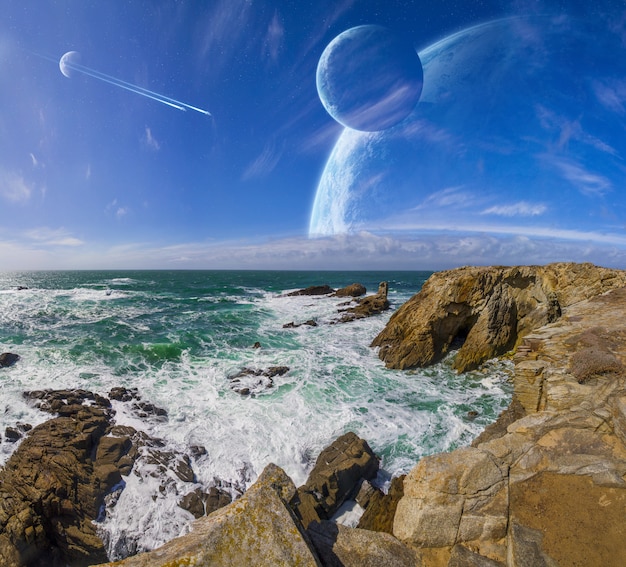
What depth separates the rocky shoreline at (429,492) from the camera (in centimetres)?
331

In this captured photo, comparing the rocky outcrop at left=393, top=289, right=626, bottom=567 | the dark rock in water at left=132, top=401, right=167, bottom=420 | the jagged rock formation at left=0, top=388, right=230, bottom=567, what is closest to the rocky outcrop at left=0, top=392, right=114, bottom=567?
the jagged rock formation at left=0, top=388, right=230, bottom=567

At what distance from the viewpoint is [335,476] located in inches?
349

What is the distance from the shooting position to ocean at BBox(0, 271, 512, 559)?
993 centimetres

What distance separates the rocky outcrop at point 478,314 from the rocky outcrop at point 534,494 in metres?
10.9

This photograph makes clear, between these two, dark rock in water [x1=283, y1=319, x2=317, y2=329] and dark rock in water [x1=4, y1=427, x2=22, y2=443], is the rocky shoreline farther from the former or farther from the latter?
dark rock in water [x1=283, y1=319, x2=317, y2=329]

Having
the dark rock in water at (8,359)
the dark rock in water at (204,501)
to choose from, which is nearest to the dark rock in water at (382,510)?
the dark rock in water at (204,501)

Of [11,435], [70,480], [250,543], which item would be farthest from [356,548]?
[11,435]

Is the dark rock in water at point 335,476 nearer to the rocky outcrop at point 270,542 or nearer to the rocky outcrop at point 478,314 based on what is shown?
the rocky outcrop at point 270,542

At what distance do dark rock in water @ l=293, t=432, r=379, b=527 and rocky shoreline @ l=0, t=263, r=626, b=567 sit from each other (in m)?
0.04

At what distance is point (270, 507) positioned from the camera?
10.1 feet

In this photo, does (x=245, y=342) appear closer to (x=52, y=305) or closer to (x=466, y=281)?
(x=466, y=281)

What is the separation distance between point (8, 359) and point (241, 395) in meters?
15.7

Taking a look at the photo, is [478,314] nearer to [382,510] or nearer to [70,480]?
[382,510]

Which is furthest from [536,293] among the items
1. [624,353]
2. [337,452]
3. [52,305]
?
[52,305]
